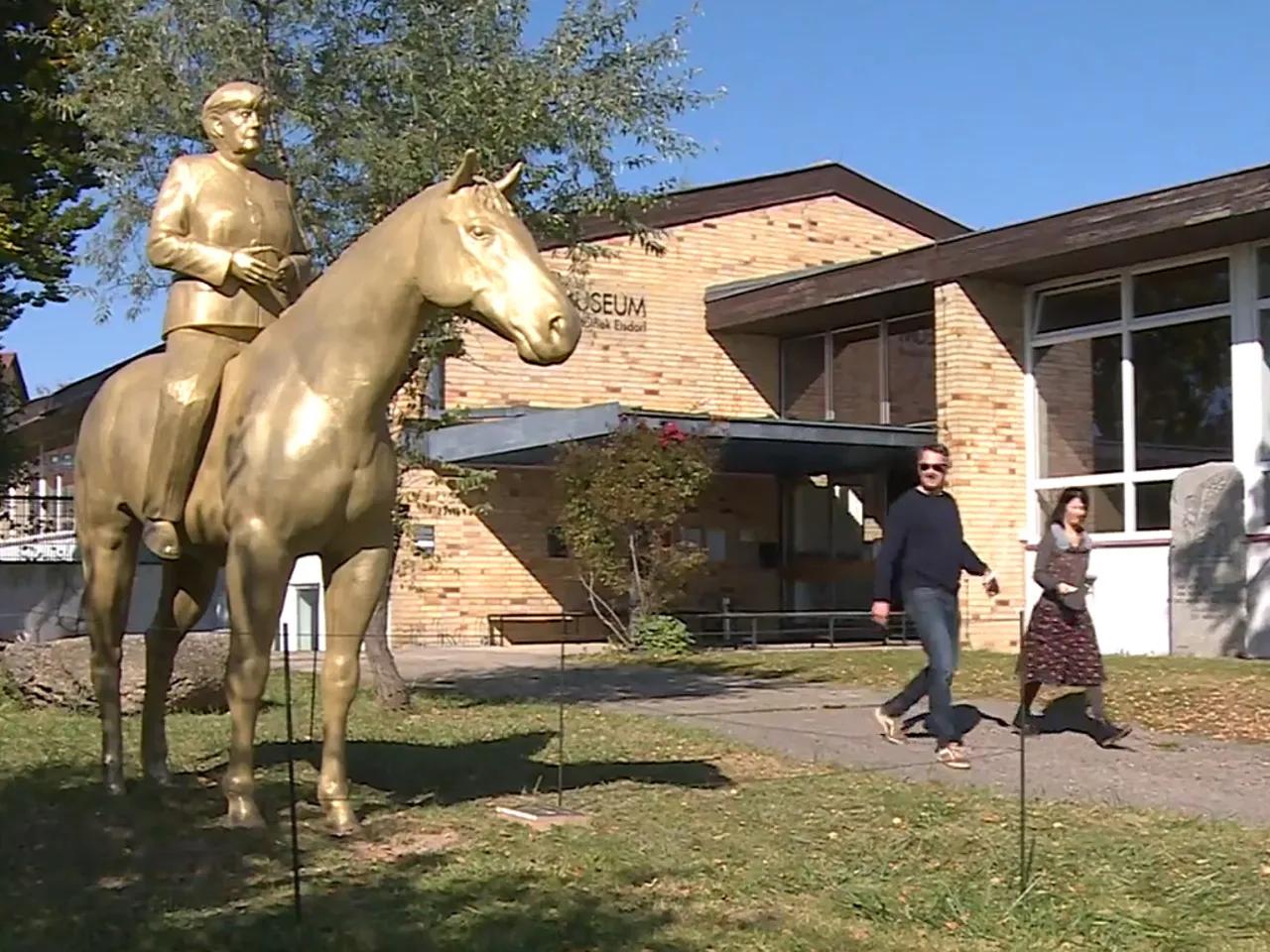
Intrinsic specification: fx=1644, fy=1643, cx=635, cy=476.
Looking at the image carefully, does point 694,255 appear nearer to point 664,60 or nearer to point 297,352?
point 664,60

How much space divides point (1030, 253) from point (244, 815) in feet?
54.3

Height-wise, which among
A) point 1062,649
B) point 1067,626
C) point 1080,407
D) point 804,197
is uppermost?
point 804,197

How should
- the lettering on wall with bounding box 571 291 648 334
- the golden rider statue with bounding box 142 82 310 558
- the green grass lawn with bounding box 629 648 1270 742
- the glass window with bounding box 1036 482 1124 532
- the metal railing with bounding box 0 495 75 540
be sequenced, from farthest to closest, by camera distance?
the metal railing with bounding box 0 495 75 540, the lettering on wall with bounding box 571 291 648 334, the glass window with bounding box 1036 482 1124 532, the green grass lawn with bounding box 629 648 1270 742, the golden rider statue with bounding box 142 82 310 558

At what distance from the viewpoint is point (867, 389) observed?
27.2 m

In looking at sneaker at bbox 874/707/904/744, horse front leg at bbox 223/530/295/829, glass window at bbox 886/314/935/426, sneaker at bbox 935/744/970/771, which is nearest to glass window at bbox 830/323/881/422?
glass window at bbox 886/314/935/426

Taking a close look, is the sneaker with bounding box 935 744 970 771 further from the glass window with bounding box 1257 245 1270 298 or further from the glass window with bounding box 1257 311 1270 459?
the glass window with bounding box 1257 245 1270 298

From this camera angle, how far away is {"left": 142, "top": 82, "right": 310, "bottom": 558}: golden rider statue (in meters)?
7.35

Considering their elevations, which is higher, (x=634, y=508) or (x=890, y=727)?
(x=634, y=508)

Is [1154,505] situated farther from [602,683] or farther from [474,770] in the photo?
[474,770]

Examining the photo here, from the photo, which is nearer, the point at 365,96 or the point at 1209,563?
the point at 365,96

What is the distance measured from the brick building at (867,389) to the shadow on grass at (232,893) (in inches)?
336

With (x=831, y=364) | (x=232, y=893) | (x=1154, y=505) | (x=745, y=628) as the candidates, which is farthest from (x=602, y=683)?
(x=831, y=364)

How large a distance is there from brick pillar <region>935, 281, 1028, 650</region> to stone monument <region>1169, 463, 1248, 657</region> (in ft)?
9.33

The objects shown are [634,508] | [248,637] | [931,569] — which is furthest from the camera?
[634,508]
